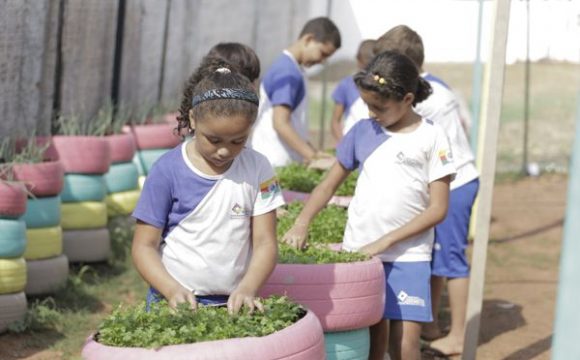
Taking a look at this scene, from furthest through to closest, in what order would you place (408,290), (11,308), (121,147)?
(121,147)
(11,308)
(408,290)

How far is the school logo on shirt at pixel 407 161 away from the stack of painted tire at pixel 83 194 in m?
3.19

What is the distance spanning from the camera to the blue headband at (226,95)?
4.84m

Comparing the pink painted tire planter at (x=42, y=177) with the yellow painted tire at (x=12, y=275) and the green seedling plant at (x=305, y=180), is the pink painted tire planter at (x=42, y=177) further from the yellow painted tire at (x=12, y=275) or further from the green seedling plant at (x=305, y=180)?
the green seedling plant at (x=305, y=180)

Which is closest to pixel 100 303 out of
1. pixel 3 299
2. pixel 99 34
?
pixel 3 299

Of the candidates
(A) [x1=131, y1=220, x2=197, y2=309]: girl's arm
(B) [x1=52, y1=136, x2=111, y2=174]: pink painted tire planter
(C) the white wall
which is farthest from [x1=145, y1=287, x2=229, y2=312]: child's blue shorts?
(C) the white wall

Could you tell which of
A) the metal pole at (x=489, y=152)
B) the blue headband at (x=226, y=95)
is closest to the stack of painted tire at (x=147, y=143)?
the metal pole at (x=489, y=152)

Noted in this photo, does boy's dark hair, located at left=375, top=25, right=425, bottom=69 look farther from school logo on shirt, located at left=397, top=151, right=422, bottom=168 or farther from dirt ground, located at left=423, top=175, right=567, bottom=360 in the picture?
dirt ground, located at left=423, top=175, right=567, bottom=360

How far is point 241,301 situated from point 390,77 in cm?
182

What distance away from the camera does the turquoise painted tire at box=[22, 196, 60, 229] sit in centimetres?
781

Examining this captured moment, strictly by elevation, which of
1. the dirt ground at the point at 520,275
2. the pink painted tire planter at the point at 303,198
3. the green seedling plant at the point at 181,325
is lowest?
the dirt ground at the point at 520,275

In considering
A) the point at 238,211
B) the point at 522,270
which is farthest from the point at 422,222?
the point at 522,270

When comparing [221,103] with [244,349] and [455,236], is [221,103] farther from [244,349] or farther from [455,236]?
[455,236]

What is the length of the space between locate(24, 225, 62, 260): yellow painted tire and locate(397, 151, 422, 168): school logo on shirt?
275 centimetres

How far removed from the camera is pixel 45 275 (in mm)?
7996
